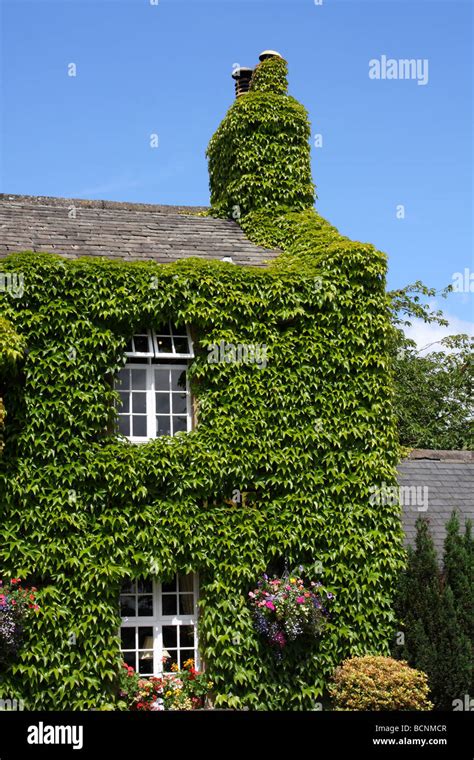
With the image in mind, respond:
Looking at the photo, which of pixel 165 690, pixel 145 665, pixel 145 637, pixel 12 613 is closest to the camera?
pixel 12 613

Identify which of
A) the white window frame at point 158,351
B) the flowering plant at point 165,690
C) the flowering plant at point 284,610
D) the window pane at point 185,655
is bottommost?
the flowering plant at point 165,690

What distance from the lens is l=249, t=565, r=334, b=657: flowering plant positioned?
14.7 meters

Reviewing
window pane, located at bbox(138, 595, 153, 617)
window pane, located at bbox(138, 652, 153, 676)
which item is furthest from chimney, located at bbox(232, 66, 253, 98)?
window pane, located at bbox(138, 652, 153, 676)

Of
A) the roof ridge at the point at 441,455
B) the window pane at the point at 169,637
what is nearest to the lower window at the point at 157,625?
the window pane at the point at 169,637

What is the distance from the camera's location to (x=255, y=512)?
1535 centimetres

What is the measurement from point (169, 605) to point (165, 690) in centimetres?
138

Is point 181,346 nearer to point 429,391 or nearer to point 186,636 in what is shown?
point 186,636

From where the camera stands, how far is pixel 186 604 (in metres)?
15.4

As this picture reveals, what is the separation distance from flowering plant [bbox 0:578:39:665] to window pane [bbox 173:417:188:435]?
11.8 feet

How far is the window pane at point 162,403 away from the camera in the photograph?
620 inches

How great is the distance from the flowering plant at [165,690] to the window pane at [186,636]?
0.45 m

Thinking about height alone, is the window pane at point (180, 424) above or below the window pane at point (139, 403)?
below

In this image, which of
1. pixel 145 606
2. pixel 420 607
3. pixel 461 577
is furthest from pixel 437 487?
pixel 145 606

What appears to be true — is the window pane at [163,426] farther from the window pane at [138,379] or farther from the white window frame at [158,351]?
the white window frame at [158,351]
